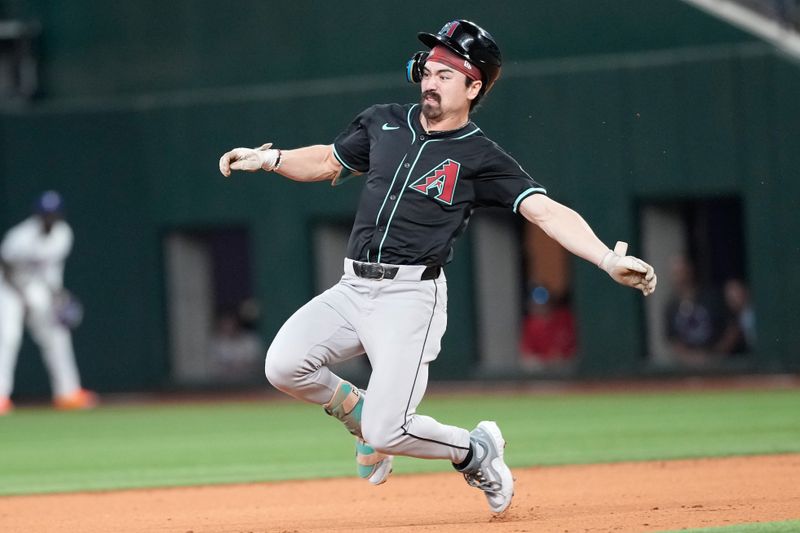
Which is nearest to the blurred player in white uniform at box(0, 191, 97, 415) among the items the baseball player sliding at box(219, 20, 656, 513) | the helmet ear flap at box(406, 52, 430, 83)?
the baseball player sliding at box(219, 20, 656, 513)

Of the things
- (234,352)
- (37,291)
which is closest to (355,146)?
(37,291)

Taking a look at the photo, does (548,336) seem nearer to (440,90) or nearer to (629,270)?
(440,90)

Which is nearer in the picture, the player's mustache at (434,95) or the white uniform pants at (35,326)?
the player's mustache at (434,95)

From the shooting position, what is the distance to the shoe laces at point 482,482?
649 cm

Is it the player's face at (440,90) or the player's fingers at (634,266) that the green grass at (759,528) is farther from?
the player's face at (440,90)

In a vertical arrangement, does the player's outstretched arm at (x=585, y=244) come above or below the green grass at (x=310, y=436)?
above

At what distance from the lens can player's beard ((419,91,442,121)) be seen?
6.32m

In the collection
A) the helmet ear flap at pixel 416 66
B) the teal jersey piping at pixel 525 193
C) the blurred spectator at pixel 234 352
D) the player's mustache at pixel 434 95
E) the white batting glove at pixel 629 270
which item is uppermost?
the helmet ear flap at pixel 416 66

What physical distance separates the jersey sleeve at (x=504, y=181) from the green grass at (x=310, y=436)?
3361 millimetres

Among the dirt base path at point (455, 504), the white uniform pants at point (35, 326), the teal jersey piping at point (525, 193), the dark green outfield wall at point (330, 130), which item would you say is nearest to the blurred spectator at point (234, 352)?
the dark green outfield wall at point (330, 130)

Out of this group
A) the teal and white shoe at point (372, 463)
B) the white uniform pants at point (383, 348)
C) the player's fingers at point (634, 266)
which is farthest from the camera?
the teal and white shoe at point (372, 463)

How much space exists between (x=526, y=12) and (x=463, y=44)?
10.8m

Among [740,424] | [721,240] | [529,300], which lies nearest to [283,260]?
[529,300]

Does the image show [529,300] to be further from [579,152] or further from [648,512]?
[648,512]
